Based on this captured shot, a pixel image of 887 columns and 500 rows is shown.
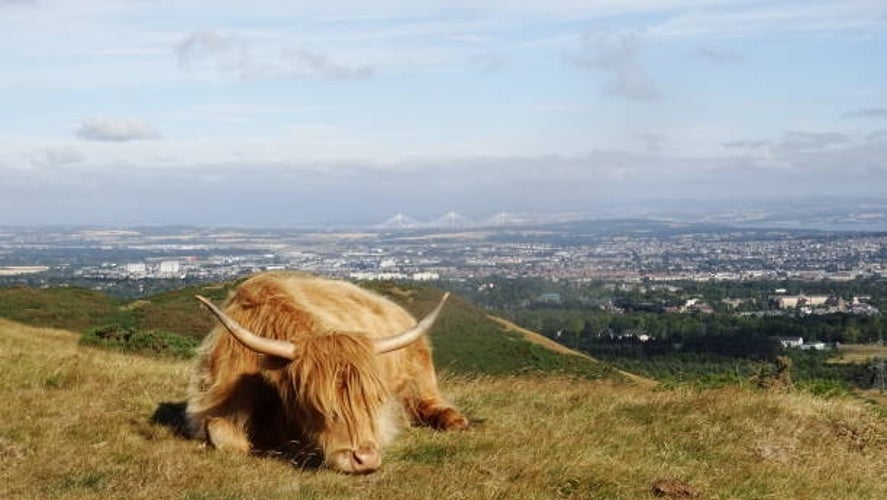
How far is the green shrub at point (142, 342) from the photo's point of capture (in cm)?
2174

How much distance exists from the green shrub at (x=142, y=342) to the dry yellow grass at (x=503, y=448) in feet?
28.4

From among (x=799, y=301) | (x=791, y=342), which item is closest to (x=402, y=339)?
(x=791, y=342)

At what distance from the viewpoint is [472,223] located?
16938cm

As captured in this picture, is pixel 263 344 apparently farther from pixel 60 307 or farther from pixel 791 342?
pixel 791 342

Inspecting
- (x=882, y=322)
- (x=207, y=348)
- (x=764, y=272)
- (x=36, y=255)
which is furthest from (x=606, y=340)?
(x=36, y=255)

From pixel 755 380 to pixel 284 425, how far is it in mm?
7764

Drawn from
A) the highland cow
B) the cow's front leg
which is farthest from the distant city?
the cow's front leg

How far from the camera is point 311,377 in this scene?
306 inches

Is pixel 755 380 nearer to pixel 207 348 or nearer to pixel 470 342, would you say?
pixel 207 348

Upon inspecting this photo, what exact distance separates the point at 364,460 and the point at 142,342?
16.8 meters

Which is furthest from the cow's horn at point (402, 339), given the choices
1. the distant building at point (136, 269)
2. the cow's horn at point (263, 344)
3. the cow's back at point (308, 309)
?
the distant building at point (136, 269)

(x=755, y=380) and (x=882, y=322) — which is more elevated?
(x=755, y=380)

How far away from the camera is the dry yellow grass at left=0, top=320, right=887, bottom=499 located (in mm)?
7434

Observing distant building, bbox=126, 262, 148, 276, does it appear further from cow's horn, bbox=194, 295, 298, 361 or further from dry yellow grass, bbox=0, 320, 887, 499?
cow's horn, bbox=194, 295, 298, 361
